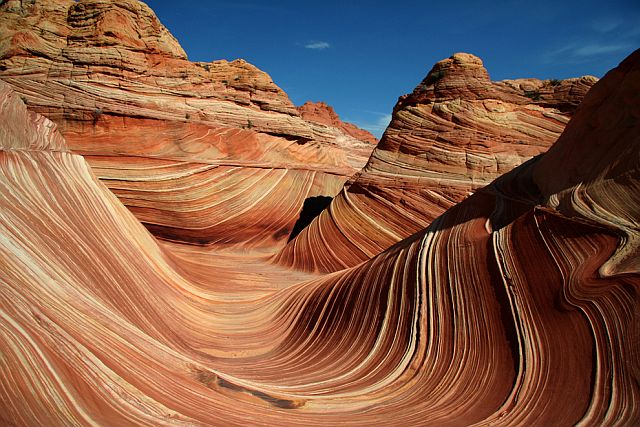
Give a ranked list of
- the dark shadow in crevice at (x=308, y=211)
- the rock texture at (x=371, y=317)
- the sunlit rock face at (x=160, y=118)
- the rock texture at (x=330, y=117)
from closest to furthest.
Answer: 1. the rock texture at (x=371, y=317)
2. the sunlit rock face at (x=160, y=118)
3. the dark shadow in crevice at (x=308, y=211)
4. the rock texture at (x=330, y=117)

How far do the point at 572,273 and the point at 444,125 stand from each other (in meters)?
7.00

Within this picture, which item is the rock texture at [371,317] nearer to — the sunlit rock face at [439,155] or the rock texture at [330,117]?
the sunlit rock face at [439,155]

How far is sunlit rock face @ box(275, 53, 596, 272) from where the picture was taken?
916cm

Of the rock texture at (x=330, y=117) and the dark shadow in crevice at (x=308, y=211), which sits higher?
the rock texture at (x=330, y=117)

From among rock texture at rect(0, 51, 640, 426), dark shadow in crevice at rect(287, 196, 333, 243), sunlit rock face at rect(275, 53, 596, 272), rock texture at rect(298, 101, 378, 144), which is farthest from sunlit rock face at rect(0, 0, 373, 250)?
rock texture at rect(298, 101, 378, 144)

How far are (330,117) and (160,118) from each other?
25.6 m

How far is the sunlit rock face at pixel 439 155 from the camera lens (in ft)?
30.1

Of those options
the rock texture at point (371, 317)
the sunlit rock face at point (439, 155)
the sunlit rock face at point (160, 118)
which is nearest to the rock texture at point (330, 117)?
the sunlit rock face at point (160, 118)

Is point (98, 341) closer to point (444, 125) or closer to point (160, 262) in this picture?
point (160, 262)

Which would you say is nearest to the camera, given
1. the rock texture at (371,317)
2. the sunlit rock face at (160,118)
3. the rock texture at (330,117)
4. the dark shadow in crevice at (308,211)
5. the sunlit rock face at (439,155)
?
the rock texture at (371,317)

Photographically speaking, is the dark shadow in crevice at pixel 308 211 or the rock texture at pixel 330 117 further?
the rock texture at pixel 330 117

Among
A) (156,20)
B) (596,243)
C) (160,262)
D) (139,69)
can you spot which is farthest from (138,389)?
(156,20)

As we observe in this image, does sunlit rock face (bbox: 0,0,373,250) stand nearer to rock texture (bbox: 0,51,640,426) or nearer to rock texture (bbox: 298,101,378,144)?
rock texture (bbox: 0,51,640,426)

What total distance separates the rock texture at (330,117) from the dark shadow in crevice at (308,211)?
2168 centimetres
